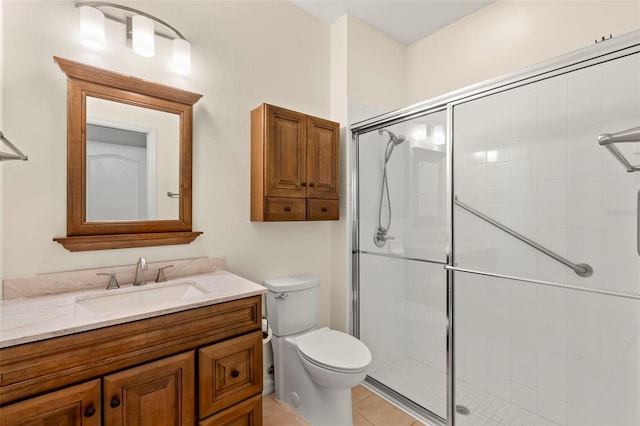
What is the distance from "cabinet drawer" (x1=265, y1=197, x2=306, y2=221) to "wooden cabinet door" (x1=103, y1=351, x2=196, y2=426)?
893 mm

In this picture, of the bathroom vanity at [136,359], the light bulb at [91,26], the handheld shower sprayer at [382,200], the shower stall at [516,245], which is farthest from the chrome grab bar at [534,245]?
the light bulb at [91,26]

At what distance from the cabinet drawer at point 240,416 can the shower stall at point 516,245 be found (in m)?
1.01

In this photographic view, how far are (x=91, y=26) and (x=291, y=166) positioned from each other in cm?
117

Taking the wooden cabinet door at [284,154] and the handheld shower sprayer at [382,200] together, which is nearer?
the wooden cabinet door at [284,154]

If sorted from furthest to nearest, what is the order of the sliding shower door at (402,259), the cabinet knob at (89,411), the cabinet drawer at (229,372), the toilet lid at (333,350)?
the sliding shower door at (402,259)
the toilet lid at (333,350)
the cabinet drawer at (229,372)
the cabinet knob at (89,411)

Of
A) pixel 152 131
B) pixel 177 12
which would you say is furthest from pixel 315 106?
pixel 152 131

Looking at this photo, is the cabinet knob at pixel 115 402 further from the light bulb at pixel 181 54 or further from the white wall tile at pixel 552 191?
the white wall tile at pixel 552 191

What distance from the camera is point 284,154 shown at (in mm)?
1958

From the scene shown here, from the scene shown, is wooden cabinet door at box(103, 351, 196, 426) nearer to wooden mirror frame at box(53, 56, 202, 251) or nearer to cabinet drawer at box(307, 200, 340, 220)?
wooden mirror frame at box(53, 56, 202, 251)

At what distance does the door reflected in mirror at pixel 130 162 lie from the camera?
4.80 feet

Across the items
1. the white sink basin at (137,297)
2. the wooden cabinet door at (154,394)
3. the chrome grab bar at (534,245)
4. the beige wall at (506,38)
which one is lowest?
the wooden cabinet door at (154,394)

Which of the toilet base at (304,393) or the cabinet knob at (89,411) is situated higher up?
the cabinet knob at (89,411)

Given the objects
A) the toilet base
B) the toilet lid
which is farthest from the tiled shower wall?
the toilet base

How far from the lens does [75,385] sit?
1.03 m
